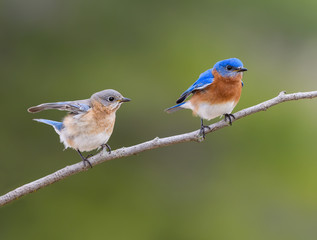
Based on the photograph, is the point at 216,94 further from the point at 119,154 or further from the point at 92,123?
the point at 119,154

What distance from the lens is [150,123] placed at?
9.49 meters

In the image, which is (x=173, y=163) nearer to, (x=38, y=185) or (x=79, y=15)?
(x=79, y=15)

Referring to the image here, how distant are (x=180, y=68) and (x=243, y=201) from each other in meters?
3.02

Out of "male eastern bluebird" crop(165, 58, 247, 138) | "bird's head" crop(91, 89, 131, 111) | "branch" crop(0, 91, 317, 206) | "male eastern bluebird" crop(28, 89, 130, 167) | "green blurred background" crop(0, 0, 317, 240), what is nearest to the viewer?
"branch" crop(0, 91, 317, 206)

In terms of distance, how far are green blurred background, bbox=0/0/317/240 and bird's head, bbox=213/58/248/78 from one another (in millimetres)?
4051

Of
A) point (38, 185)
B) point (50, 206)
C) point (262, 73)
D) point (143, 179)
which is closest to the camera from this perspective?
point (38, 185)

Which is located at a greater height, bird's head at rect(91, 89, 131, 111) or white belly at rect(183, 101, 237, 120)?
bird's head at rect(91, 89, 131, 111)

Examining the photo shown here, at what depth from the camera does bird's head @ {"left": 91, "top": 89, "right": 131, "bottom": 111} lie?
401 cm

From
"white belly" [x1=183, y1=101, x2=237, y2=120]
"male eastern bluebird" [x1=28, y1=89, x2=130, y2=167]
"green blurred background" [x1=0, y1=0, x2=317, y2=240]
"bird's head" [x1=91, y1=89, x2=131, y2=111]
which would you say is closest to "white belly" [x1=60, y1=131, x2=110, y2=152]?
"male eastern bluebird" [x1=28, y1=89, x2=130, y2=167]

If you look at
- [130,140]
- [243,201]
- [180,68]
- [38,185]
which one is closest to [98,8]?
[180,68]

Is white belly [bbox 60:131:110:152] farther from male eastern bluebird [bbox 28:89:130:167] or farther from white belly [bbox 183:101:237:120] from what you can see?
white belly [bbox 183:101:237:120]

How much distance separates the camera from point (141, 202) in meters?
9.63

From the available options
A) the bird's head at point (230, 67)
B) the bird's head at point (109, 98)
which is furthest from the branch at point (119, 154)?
the bird's head at point (109, 98)

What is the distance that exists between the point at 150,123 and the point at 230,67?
5543 millimetres
